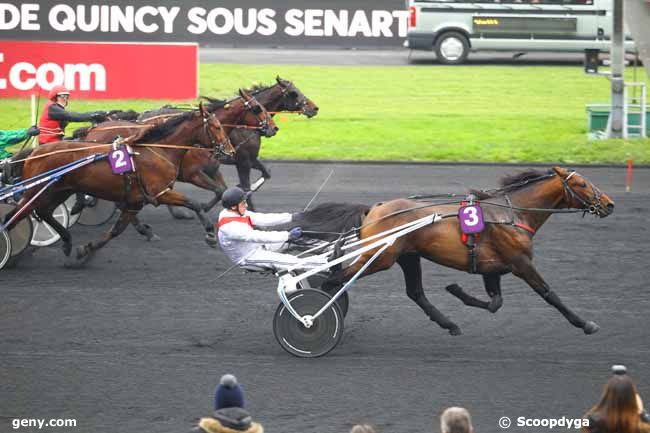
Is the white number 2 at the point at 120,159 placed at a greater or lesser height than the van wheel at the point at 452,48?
lesser

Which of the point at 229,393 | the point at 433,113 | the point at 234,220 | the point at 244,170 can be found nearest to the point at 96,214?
the point at 244,170

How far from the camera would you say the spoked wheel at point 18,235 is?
10.9 m

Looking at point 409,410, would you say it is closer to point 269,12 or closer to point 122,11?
point 122,11

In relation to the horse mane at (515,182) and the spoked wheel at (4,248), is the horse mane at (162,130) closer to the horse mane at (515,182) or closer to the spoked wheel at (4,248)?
the spoked wheel at (4,248)

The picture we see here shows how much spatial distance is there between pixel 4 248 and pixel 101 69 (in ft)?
37.2

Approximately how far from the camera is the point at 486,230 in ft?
27.0

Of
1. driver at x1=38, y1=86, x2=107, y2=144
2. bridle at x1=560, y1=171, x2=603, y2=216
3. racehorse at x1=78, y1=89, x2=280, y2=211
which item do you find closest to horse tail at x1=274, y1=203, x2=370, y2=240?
bridle at x1=560, y1=171, x2=603, y2=216

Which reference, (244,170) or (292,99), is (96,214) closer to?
(244,170)

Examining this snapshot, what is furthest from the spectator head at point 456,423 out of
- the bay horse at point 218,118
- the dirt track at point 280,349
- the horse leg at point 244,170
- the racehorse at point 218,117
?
the horse leg at point 244,170

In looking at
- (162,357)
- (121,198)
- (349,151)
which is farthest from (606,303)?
(349,151)

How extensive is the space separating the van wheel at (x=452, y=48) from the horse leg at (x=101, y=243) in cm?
1778

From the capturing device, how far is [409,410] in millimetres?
7133

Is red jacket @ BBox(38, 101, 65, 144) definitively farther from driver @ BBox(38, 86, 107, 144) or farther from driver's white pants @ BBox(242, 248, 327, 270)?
driver's white pants @ BBox(242, 248, 327, 270)

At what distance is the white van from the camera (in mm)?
26734
